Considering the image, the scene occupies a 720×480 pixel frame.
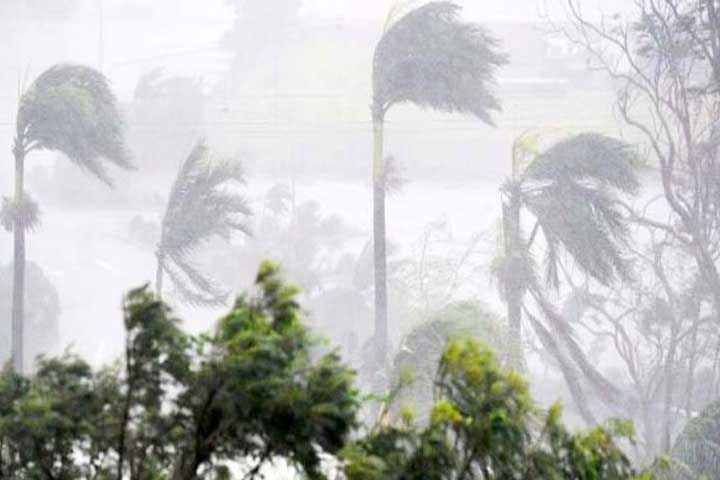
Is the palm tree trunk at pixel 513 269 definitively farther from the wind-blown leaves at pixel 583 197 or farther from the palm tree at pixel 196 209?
the palm tree at pixel 196 209

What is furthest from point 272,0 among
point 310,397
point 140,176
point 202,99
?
point 310,397

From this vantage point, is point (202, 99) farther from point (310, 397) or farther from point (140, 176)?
point (310, 397)

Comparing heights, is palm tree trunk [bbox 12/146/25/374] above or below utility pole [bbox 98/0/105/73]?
below

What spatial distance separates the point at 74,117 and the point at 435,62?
4450 mm

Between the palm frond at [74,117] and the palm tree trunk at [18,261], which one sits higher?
the palm frond at [74,117]

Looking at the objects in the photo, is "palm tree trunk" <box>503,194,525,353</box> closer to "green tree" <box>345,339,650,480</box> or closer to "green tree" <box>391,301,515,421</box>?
"green tree" <box>391,301,515,421</box>

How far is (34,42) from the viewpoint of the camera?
43281 millimetres

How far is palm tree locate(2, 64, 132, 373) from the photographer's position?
16.1 metres

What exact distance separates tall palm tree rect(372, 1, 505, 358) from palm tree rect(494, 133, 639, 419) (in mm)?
1375

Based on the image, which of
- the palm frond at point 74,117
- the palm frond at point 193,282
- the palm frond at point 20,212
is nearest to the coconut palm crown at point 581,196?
the palm frond at point 193,282

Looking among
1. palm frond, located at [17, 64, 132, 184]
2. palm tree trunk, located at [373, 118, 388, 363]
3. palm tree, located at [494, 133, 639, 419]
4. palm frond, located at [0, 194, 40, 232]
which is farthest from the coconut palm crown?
palm frond, located at [0, 194, 40, 232]

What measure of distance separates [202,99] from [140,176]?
2824 mm

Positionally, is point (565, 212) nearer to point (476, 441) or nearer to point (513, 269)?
point (513, 269)

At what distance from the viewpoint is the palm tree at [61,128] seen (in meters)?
16.1
